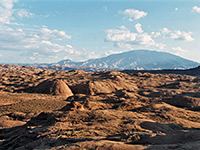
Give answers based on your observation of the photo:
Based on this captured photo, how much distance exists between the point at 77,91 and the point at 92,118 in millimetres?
34983

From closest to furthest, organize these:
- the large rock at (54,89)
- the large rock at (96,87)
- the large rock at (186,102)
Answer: the large rock at (186,102) < the large rock at (54,89) < the large rock at (96,87)

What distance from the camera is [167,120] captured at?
20828mm

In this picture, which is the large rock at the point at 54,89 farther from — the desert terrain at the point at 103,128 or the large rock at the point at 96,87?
the desert terrain at the point at 103,128

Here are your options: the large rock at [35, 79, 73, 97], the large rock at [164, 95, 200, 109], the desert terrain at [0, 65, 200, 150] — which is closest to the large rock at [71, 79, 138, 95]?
the large rock at [35, 79, 73, 97]

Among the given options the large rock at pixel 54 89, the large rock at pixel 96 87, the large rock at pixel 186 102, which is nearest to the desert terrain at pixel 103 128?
the large rock at pixel 186 102

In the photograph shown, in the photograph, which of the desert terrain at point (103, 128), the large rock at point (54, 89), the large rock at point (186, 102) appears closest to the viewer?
the desert terrain at point (103, 128)

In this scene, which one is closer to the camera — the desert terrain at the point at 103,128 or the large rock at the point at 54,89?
the desert terrain at the point at 103,128

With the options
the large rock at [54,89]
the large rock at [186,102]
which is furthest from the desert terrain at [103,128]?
the large rock at [54,89]

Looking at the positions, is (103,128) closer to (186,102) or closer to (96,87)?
(186,102)

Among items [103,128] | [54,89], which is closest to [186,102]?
[103,128]

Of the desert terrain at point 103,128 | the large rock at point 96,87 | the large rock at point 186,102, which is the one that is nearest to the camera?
the desert terrain at point 103,128

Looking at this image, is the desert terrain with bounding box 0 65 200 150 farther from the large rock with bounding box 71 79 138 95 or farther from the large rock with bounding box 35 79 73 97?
the large rock with bounding box 71 79 138 95

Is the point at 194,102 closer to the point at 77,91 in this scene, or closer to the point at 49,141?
the point at 49,141

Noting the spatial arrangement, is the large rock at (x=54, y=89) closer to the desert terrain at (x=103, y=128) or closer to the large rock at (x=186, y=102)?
the desert terrain at (x=103, y=128)
